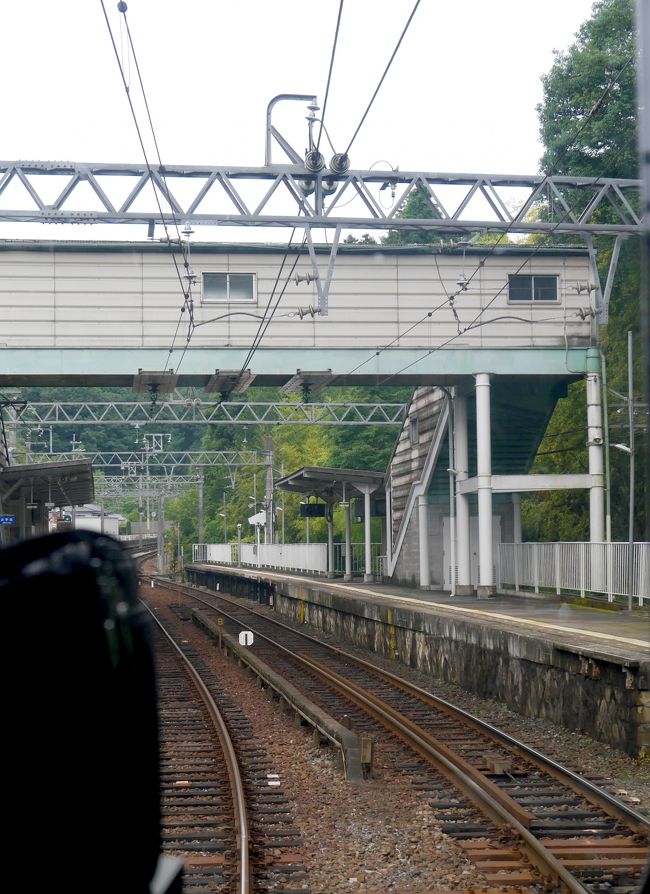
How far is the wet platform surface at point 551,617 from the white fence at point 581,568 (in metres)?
0.36

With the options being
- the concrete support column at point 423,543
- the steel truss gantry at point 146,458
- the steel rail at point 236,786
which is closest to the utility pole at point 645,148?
the steel rail at point 236,786

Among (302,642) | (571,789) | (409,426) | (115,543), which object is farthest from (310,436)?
(115,543)

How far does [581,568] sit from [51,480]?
9498 millimetres

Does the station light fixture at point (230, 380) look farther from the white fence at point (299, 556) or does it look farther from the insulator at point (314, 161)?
the white fence at point (299, 556)

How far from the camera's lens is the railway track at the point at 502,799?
625 centimetres

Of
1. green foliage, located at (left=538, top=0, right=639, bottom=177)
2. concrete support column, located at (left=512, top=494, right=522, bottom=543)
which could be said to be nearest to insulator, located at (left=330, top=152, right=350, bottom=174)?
concrete support column, located at (left=512, top=494, right=522, bottom=543)

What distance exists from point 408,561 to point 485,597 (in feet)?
22.4

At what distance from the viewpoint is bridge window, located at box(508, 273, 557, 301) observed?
22.7 meters

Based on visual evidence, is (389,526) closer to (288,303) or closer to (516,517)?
(516,517)

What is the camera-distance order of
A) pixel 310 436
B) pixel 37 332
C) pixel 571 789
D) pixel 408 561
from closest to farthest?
pixel 571 789 < pixel 37 332 < pixel 408 561 < pixel 310 436

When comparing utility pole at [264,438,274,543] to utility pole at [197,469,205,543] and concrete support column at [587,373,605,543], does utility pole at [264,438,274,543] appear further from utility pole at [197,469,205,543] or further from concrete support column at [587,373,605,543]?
concrete support column at [587,373,605,543]

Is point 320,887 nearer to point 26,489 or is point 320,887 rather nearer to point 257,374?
point 257,374

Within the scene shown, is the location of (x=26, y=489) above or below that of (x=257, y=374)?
below

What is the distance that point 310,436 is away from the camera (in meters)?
62.0
